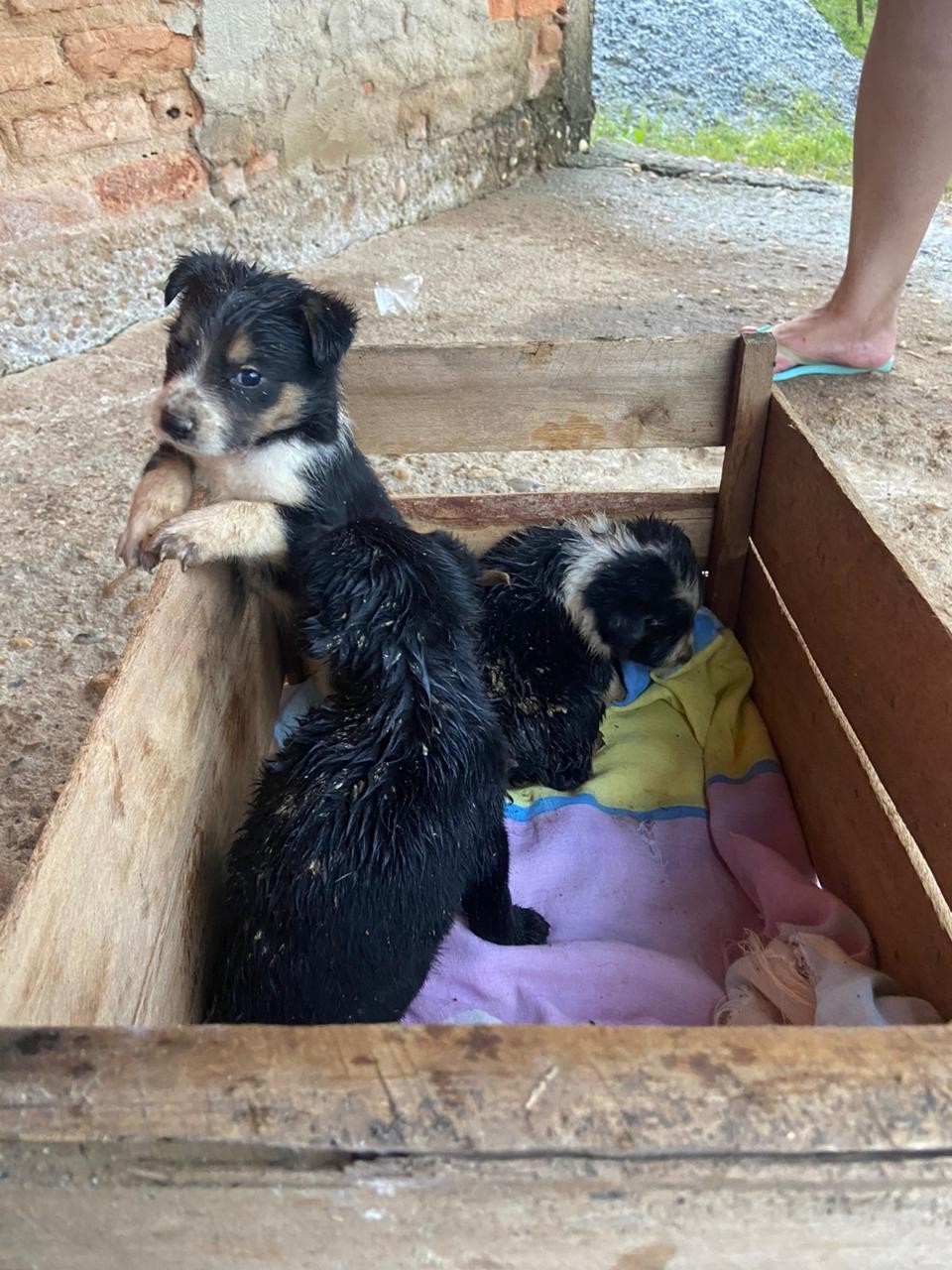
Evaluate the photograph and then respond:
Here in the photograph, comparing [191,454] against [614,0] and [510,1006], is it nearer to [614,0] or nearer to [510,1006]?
[510,1006]

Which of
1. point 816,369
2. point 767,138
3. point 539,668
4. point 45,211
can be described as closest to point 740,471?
point 539,668

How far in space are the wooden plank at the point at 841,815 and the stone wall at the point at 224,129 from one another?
3.21 m

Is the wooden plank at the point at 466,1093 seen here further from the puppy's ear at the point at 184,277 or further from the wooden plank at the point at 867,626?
the puppy's ear at the point at 184,277

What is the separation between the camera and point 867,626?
1982mm

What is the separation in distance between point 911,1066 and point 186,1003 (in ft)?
3.91

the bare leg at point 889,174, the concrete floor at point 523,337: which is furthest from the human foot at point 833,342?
the concrete floor at point 523,337

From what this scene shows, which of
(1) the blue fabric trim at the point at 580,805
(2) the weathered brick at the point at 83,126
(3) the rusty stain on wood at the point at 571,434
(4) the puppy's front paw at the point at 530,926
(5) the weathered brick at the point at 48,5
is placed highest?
(5) the weathered brick at the point at 48,5

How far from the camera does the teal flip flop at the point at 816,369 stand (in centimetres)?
423

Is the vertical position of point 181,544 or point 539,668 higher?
point 181,544

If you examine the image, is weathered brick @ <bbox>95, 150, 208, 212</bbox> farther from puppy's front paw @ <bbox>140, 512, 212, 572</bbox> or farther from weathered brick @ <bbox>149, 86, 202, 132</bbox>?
puppy's front paw @ <bbox>140, 512, 212, 572</bbox>

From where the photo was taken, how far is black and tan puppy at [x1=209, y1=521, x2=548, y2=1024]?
158cm

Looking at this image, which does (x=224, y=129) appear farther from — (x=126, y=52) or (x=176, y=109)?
(x=126, y=52)

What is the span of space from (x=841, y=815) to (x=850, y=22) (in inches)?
512

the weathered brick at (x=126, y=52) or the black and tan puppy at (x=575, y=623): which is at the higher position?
the weathered brick at (x=126, y=52)
